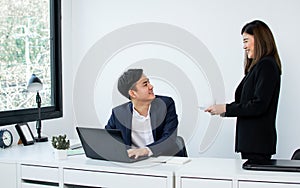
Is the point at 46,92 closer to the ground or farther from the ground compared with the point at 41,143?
farther from the ground

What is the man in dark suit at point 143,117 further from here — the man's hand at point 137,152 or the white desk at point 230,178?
the white desk at point 230,178

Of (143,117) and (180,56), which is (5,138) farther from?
(180,56)

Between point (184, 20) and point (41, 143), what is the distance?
164cm

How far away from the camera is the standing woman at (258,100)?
2.67m

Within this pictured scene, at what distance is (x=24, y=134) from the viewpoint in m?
3.26

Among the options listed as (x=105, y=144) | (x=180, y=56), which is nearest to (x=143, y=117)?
(x=105, y=144)

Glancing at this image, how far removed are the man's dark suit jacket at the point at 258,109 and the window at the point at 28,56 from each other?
1810 millimetres

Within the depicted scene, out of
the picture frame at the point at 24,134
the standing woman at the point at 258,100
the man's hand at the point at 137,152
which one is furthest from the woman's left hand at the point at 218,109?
the picture frame at the point at 24,134

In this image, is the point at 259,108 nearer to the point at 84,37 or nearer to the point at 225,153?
the point at 225,153

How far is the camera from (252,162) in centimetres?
225

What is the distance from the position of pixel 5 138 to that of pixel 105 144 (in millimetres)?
1104

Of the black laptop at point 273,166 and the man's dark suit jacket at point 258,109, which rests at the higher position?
the man's dark suit jacket at point 258,109

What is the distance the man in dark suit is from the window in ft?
3.81

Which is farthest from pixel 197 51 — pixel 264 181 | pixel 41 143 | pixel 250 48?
pixel 264 181
